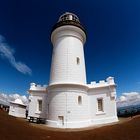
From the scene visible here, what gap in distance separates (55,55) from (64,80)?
4173 mm

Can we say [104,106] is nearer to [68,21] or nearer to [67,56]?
[67,56]

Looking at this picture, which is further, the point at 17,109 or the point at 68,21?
the point at 17,109

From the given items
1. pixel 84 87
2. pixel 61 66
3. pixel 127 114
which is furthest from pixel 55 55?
pixel 127 114

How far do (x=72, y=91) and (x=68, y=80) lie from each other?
1.48 meters

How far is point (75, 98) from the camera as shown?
1664 centimetres

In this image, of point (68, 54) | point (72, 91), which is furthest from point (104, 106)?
point (68, 54)

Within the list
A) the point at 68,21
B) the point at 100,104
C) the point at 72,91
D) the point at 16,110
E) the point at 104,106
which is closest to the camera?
the point at 72,91

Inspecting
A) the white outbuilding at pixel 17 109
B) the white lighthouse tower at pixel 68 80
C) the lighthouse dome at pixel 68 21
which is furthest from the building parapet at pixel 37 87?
the lighthouse dome at pixel 68 21

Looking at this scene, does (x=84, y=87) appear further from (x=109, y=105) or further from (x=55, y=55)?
(x=55, y=55)

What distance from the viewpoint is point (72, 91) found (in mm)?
16797

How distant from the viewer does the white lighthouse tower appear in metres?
16.2

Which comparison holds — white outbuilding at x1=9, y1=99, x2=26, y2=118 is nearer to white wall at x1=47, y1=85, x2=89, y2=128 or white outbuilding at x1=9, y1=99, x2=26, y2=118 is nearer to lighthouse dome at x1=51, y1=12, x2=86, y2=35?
white wall at x1=47, y1=85, x2=89, y2=128

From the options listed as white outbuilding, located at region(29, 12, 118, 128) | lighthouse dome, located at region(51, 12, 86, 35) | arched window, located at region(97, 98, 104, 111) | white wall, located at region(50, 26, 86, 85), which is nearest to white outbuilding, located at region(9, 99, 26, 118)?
white outbuilding, located at region(29, 12, 118, 128)

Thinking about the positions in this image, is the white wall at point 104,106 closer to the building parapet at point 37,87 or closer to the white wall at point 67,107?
the white wall at point 67,107
